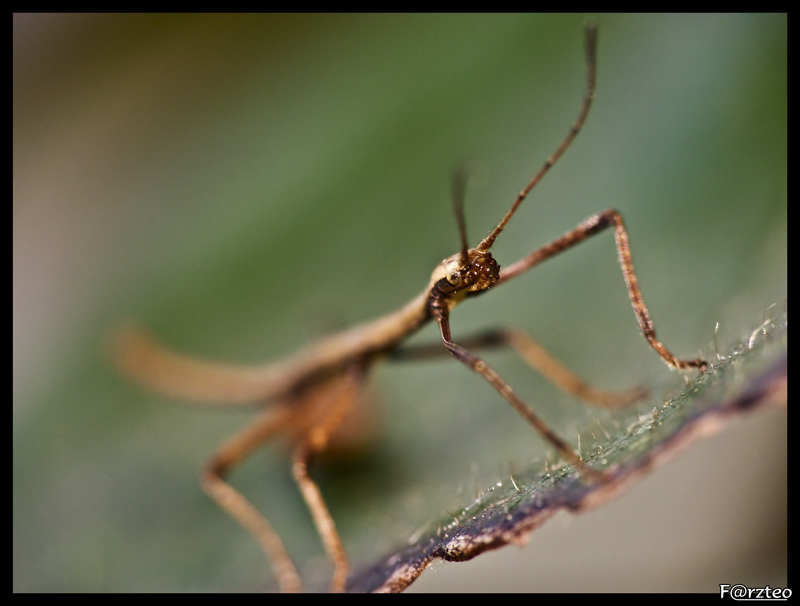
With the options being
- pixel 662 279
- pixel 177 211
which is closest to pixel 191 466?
pixel 177 211

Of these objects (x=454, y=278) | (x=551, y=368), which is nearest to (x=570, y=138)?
(x=454, y=278)

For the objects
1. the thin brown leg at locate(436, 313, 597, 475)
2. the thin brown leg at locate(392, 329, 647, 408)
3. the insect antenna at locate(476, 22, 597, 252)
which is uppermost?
the insect antenna at locate(476, 22, 597, 252)

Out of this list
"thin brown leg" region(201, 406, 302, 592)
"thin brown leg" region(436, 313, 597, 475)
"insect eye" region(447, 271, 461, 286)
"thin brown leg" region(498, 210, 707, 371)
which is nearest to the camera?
"thin brown leg" region(436, 313, 597, 475)

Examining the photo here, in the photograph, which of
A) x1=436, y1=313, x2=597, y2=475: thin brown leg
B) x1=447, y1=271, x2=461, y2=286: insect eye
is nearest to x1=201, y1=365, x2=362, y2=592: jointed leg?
x1=436, y1=313, x2=597, y2=475: thin brown leg

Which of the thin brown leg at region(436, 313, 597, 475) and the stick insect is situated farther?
the stick insect

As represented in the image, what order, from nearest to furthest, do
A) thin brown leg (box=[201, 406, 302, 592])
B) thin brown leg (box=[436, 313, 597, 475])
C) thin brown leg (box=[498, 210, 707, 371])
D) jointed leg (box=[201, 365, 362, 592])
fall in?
thin brown leg (box=[436, 313, 597, 475]) → thin brown leg (box=[498, 210, 707, 371]) → jointed leg (box=[201, 365, 362, 592]) → thin brown leg (box=[201, 406, 302, 592])

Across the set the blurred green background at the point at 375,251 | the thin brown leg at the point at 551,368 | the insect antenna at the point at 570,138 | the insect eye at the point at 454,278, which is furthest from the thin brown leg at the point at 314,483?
the insect antenna at the point at 570,138

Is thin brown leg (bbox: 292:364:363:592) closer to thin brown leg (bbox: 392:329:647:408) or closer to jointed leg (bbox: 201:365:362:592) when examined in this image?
jointed leg (bbox: 201:365:362:592)
